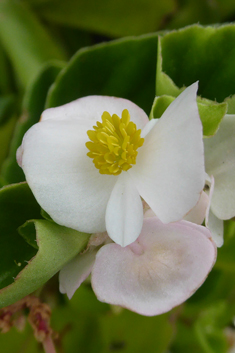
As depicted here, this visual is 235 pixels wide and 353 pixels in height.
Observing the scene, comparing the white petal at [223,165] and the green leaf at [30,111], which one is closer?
the white petal at [223,165]

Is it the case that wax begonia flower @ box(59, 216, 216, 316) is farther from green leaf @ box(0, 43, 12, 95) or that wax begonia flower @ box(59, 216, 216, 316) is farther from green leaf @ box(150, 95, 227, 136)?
green leaf @ box(0, 43, 12, 95)

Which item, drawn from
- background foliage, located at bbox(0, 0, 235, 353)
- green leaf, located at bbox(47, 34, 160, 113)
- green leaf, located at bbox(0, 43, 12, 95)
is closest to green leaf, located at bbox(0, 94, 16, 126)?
background foliage, located at bbox(0, 0, 235, 353)

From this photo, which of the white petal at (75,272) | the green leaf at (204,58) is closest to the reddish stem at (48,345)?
the white petal at (75,272)

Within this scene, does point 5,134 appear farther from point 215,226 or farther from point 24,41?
point 215,226

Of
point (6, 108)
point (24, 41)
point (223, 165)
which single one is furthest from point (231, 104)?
point (24, 41)

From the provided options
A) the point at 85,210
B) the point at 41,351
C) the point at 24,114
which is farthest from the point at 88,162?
the point at 41,351

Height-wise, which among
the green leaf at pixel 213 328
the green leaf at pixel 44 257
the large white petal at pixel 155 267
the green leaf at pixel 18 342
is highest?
the green leaf at pixel 44 257

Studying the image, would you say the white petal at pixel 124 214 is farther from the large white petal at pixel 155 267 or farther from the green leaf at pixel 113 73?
the green leaf at pixel 113 73
